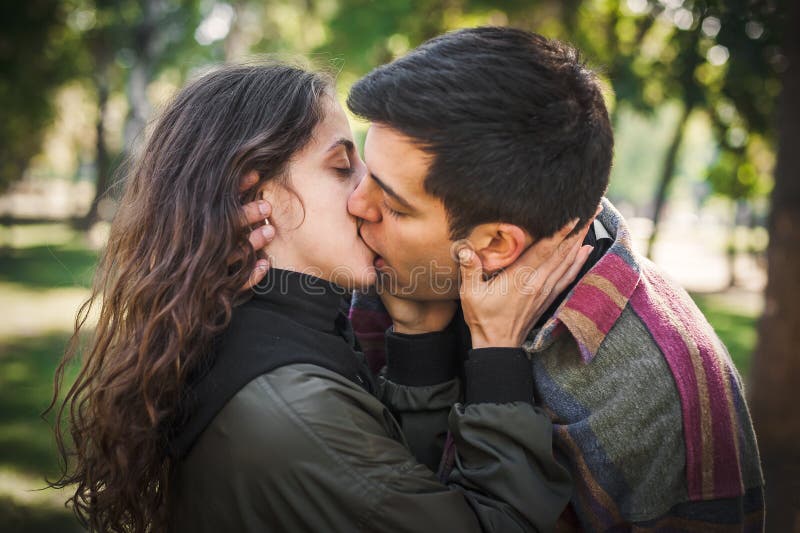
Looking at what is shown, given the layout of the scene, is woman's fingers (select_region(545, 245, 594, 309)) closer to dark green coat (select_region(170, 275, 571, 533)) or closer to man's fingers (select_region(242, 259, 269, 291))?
dark green coat (select_region(170, 275, 571, 533))

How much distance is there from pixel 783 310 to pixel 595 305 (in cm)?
445

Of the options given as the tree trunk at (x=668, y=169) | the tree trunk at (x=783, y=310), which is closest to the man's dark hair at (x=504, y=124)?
the tree trunk at (x=783, y=310)

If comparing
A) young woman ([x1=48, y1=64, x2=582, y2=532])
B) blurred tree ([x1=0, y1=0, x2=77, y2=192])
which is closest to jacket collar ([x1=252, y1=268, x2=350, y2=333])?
young woman ([x1=48, y1=64, x2=582, y2=532])

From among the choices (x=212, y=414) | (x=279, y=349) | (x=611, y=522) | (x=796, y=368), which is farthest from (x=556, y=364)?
(x=796, y=368)

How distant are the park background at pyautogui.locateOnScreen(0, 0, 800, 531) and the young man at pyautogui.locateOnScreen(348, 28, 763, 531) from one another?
19.1 inches

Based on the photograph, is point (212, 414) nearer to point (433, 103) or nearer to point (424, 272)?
point (424, 272)

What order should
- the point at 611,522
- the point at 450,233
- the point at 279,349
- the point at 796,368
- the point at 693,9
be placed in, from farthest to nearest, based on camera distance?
the point at 693,9, the point at 796,368, the point at 450,233, the point at 611,522, the point at 279,349

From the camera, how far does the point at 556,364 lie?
2.19 m

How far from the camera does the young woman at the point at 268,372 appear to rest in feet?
5.91

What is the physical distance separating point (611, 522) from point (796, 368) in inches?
180

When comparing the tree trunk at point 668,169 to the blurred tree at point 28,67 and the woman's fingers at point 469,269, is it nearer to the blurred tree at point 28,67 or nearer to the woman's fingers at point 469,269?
the woman's fingers at point 469,269

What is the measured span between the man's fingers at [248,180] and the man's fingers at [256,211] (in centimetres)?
6

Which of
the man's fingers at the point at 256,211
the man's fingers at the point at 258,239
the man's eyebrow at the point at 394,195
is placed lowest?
the man's fingers at the point at 258,239

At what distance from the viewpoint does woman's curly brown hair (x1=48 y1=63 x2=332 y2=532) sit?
196cm
